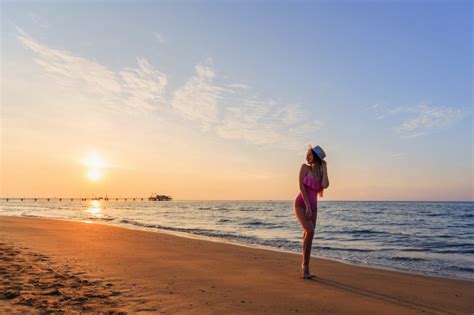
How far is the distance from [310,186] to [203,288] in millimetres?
2752

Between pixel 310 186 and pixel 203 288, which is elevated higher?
pixel 310 186

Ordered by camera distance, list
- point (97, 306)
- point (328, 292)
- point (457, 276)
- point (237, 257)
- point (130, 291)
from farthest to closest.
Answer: point (237, 257)
point (457, 276)
point (328, 292)
point (130, 291)
point (97, 306)

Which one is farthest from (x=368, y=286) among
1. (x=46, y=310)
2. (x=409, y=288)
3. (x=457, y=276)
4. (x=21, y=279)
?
(x=21, y=279)

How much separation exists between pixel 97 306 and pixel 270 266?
4786mm

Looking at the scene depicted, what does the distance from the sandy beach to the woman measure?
2.67 feet

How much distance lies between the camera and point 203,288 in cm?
574

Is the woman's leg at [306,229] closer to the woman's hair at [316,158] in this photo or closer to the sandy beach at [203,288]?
the sandy beach at [203,288]

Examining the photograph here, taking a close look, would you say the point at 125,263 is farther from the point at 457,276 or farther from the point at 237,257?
the point at 457,276

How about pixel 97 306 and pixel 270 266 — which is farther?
pixel 270 266

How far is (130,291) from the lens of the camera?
528cm

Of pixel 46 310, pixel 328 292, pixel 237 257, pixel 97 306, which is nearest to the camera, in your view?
pixel 46 310

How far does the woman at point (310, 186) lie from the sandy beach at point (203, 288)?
812 millimetres

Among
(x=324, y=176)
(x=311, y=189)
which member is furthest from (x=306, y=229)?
(x=324, y=176)

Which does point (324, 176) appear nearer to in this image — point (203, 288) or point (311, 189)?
point (311, 189)
